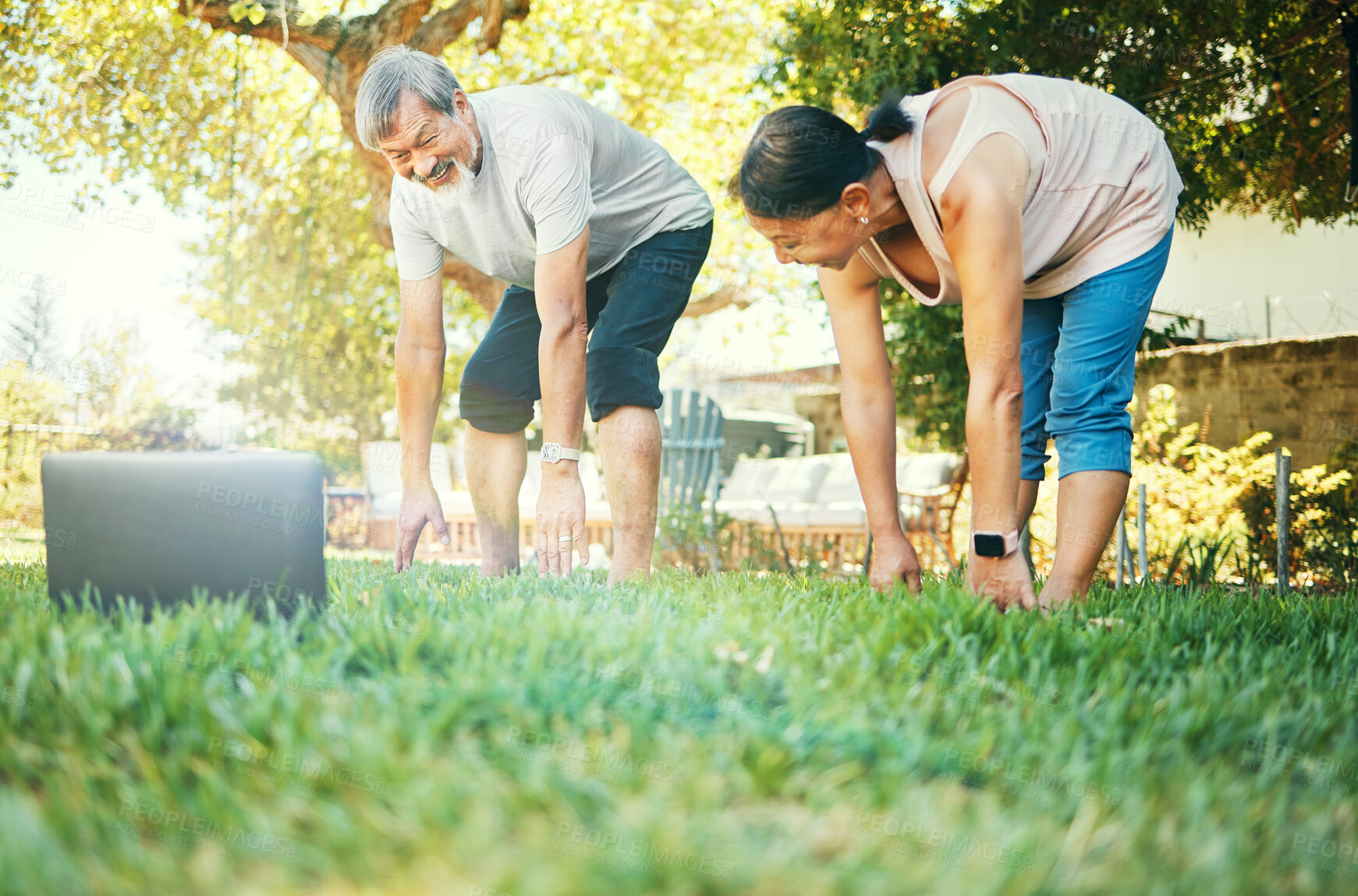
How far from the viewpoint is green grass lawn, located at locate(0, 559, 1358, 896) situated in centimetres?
82

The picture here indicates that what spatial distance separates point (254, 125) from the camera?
893 cm

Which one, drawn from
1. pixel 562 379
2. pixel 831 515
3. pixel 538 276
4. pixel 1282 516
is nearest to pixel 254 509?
pixel 562 379

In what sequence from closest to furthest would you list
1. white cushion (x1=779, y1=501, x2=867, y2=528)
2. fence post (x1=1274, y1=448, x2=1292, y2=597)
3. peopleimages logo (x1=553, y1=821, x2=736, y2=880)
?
peopleimages logo (x1=553, y1=821, x2=736, y2=880) → fence post (x1=1274, y1=448, x2=1292, y2=597) → white cushion (x1=779, y1=501, x2=867, y2=528)

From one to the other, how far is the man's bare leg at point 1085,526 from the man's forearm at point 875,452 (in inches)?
16.6

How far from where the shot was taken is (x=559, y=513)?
2486 mm

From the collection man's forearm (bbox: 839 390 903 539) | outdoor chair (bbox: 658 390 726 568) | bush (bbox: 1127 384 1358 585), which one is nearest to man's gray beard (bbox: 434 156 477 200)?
man's forearm (bbox: 839 390 903 539)

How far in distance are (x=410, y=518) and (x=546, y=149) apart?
1197 mm

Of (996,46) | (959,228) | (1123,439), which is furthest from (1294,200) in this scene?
(959,228)

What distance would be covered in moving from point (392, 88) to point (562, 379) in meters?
0.93

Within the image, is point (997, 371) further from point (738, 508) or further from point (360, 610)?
point (738, 508)

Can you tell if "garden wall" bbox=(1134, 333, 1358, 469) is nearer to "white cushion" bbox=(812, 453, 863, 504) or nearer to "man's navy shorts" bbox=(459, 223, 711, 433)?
"white cushion" bbox=(812, 453, 863, 504)

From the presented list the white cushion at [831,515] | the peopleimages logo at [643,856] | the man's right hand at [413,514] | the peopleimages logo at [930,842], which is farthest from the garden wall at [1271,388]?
the peopleimages logo at [643,856]

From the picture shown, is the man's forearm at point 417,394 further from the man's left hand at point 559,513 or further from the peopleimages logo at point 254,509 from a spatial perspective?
the peopleimages logo at point 254,509

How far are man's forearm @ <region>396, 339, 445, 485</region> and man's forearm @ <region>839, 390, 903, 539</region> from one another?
53.3 inches
